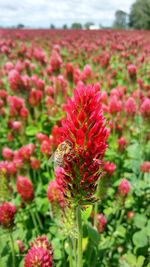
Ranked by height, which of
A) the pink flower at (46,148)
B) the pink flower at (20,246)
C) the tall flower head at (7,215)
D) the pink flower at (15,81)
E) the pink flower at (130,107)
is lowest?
the pink flower at (20,246)

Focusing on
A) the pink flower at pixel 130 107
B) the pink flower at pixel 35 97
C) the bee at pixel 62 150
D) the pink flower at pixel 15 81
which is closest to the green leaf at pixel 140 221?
the pink flower at pixel 130 107

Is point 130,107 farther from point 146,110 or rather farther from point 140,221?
point 140,221

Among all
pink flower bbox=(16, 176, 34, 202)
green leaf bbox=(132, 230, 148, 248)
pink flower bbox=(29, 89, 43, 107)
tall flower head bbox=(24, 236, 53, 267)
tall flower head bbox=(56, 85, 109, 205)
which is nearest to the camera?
tall flower head bbox=(56, 85, 109, 205)

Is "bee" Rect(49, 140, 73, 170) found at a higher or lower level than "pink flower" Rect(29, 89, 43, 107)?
higher

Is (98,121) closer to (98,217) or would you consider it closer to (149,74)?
(98,217)

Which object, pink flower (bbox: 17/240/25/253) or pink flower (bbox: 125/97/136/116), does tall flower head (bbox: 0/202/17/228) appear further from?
pink flower (bbox: 125/97/136/116)

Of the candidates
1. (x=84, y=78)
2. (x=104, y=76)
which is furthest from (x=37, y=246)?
(x=104, y=76)

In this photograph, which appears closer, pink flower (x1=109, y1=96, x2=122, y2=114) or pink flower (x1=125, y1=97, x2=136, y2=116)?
pink flower (x1=109, y1=96, x2=122, y2=114)

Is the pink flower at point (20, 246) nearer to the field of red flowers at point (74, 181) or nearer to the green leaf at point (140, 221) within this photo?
the field of red flowers at point (74, 181)

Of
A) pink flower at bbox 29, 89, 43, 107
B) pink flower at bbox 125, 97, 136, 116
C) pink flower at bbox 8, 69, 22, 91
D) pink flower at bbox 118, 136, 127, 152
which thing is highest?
pink flower at bbox 8, 69, 22, 91

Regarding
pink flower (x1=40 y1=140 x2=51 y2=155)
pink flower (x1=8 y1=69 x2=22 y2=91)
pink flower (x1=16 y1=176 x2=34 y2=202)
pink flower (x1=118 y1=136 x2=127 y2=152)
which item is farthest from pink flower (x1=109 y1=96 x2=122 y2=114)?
pink flower (x1=16 y1=176 x2=34 y2=202)
